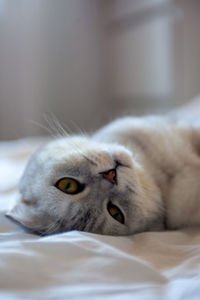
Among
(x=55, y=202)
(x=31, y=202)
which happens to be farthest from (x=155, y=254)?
(x=31, y=202)

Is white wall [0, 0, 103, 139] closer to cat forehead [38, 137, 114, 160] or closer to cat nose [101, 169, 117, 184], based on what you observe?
cat forehead [38, 137, 114, 160]

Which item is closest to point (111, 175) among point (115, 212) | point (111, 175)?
point (111, 175)

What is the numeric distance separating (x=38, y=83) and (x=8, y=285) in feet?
10.8

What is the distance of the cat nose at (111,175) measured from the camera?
40.7 inches

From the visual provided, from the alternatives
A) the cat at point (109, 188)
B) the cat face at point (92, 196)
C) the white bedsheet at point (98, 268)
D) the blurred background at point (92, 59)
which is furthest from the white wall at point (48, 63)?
the white bedsheet at point (98, 268)

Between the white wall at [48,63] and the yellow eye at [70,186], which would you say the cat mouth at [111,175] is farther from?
the white wall at [48,63]

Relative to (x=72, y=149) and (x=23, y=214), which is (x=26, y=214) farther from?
(x=72, y=149)

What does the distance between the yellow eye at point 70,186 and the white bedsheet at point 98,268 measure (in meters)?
0.18

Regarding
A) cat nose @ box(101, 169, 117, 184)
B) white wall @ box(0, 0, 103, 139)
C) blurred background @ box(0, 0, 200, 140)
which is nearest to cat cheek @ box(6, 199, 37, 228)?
cat nose @ box(101, 169, 117, 184)

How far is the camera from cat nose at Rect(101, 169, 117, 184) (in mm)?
1033

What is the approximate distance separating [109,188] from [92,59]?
327 centimetres

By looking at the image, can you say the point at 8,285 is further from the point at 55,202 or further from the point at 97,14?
the point at 97,14

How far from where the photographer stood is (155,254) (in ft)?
2.82

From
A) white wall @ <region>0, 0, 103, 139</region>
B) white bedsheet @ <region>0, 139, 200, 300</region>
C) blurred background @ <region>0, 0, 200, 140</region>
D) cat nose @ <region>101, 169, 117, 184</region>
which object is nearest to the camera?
white bedsheet @ <region>0, 139, 200, 300</region>
